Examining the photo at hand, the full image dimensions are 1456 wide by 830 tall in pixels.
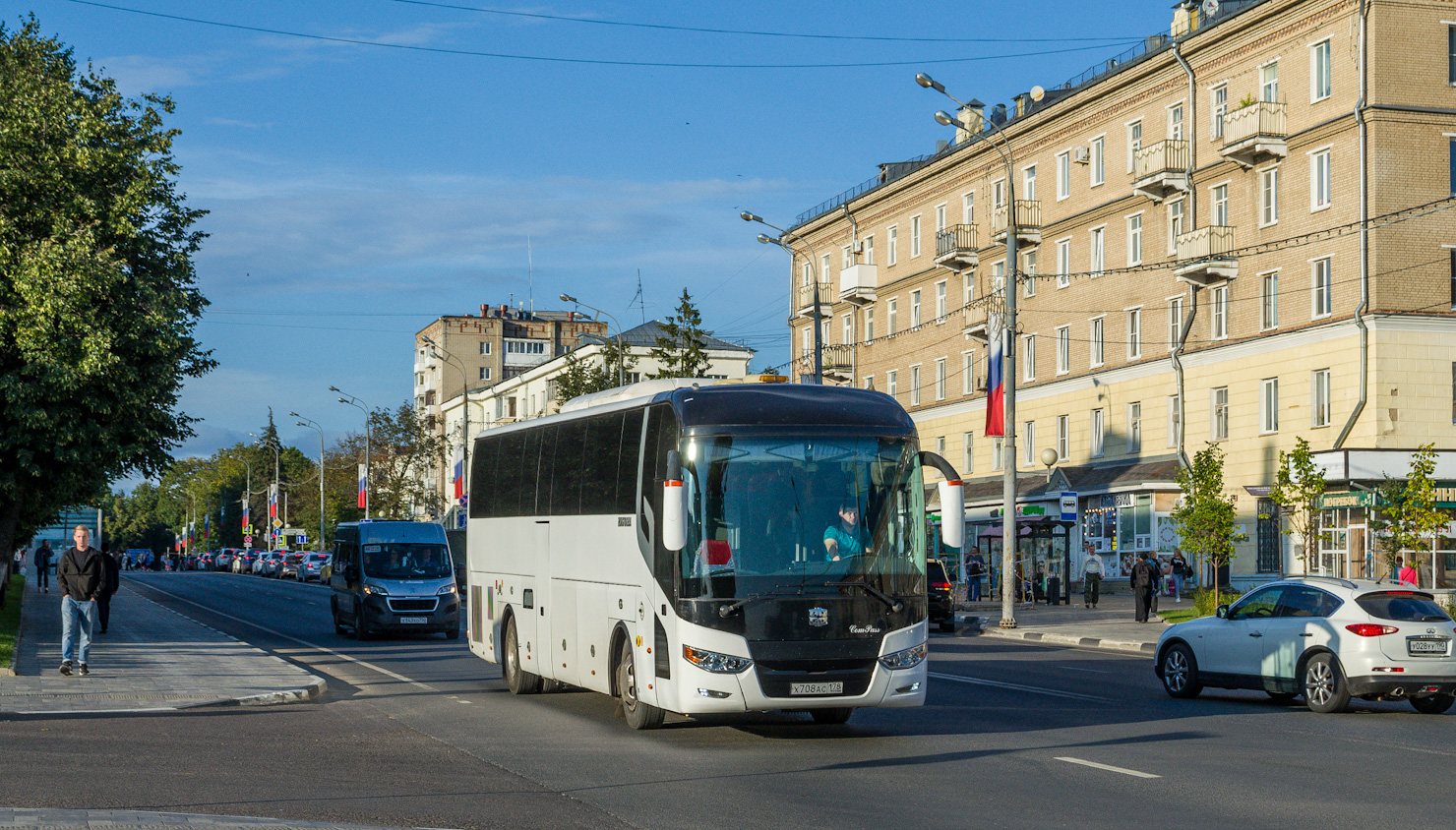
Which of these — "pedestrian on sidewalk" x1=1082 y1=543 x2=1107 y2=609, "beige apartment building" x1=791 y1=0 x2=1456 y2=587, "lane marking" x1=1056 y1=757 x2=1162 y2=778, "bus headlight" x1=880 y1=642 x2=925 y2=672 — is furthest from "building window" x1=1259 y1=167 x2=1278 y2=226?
"lane marking" x1=1056 y1=757 x2=1162 y2=778

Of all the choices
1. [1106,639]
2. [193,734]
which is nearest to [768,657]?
[193,734]

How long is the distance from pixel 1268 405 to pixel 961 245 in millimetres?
18282

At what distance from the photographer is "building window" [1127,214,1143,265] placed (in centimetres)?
5178

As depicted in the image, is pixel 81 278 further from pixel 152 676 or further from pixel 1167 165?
pixel 1167 165

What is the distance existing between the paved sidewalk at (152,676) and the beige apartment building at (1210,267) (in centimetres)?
1991

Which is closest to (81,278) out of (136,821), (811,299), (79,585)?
(79,585)

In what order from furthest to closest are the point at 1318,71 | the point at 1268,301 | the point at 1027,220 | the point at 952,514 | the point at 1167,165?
the point at 1027,220 < the point at 1167,165 < the point at 1268,301 < the point at 1318,71 < the point at 952,514

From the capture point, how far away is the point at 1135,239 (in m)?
52.2

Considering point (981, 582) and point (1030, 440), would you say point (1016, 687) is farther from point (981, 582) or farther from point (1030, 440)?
point (1030, 440)

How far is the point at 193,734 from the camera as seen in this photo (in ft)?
47.1

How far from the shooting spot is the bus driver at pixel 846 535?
44.8ft

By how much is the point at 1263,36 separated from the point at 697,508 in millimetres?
37504

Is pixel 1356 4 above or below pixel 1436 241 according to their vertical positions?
above

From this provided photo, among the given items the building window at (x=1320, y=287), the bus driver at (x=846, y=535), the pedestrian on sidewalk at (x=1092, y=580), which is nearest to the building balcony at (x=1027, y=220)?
the building window at (x=1320, y=287)
